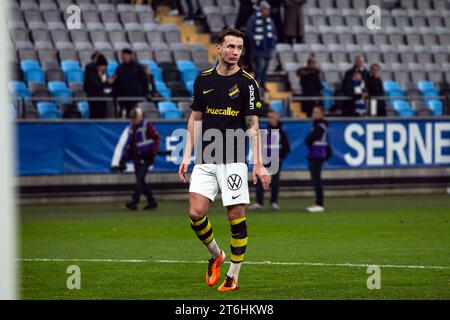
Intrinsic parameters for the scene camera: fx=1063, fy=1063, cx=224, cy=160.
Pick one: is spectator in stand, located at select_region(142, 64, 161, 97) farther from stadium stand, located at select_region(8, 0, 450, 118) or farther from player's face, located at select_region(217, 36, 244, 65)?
player's face, located at select_region(217, 36, 244, 65)

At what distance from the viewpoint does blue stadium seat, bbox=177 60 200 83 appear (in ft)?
87.4

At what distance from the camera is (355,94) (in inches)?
1041

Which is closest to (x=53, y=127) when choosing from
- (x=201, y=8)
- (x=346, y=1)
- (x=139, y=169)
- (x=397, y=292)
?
(x=139, y=169)

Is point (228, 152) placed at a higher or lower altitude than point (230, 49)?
lower

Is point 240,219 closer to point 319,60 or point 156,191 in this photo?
point 156,191

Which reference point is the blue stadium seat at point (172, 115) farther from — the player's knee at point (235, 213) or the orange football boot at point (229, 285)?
the orange football boot at point (229, 285)

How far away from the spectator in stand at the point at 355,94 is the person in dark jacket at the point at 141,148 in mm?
6464

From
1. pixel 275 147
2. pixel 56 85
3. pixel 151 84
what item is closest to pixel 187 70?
pixel 151 84

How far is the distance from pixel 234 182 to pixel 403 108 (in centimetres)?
1921

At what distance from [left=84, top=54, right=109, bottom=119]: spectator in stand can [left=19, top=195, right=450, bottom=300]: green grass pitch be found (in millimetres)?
2229

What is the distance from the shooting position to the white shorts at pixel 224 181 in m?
9.90

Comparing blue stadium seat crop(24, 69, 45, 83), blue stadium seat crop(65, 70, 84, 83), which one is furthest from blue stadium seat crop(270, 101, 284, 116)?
blue stadium seat crop(24, 69, 45, 83)

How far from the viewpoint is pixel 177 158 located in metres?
24.1

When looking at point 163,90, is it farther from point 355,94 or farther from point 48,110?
point 355,94
